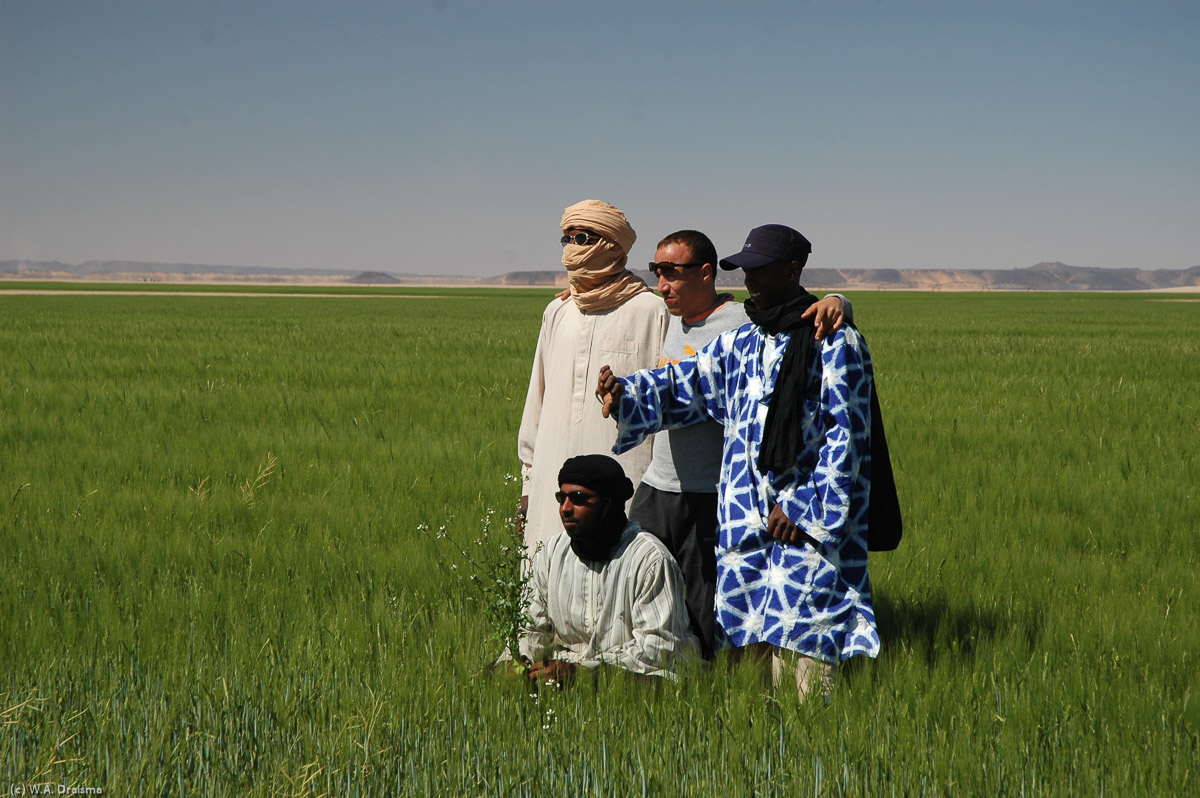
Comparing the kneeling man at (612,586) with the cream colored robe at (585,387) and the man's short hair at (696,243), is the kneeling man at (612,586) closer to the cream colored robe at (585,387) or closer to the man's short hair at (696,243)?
the cream colored robe at (585,387)

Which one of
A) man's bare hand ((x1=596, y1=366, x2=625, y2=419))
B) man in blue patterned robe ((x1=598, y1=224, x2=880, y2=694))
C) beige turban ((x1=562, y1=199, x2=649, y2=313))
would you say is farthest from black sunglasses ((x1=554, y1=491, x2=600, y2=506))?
beige turban ((x1=562, y1=199, x2=649, y2=313))

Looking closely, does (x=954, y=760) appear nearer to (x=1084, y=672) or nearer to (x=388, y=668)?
(x=1084, y=672)

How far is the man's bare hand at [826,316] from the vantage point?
2900mm

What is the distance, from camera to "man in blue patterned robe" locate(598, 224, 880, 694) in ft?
9.60

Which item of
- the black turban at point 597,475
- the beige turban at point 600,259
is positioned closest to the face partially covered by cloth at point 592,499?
the black turban at point 597,475

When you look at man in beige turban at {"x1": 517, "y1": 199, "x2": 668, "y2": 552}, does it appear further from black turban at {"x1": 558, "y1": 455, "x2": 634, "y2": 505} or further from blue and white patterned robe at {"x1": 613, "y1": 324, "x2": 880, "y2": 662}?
black turban at {"x1": 558, "y1": 455, "x2": 634, "y2": 505}

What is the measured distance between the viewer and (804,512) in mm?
2955

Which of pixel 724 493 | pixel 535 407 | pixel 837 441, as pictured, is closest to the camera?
pixel 837 441

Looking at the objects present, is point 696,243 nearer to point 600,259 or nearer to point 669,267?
point 669,267

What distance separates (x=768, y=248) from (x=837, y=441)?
66cm

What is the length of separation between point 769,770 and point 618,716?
0.53m

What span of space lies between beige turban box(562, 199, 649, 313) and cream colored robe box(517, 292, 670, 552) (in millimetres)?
59

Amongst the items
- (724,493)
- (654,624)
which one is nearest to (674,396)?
(724,493)

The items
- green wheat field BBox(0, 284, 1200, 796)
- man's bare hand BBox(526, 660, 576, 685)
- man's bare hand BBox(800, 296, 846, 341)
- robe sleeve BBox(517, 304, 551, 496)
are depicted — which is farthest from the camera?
robe sleeve BBox(517, 304, 551, 496)
